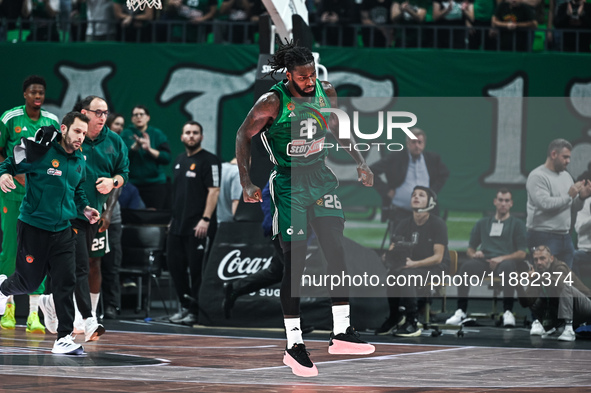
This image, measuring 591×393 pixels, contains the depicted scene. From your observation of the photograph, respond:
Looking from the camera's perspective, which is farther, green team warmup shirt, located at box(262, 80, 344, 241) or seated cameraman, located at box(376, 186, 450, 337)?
seated cameraman, located at box(376, 186, 450, 337)

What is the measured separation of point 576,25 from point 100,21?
745 centimetres

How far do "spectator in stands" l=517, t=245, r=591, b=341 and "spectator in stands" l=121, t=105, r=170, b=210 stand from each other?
501cm

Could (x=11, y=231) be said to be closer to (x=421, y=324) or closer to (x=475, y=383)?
(x=421, y=324)

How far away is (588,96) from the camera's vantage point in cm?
1327

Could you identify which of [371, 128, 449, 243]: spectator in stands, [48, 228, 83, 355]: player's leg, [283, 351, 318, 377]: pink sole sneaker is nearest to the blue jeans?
[371, 128, 449, 243]: spectator in stands

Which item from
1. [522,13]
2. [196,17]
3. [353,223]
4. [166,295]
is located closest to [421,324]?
A: [353,223]

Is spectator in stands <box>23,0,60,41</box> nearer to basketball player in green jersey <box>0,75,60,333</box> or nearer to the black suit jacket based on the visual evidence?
basketball player in green jersey <box>0,75,60,333</box>

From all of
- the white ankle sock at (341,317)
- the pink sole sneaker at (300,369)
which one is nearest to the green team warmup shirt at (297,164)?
the white ankle sock at (341,317)

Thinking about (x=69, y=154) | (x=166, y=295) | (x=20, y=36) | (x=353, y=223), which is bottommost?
(x=166, y=295)

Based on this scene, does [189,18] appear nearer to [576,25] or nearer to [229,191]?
[229,191]

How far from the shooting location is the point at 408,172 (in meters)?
11.2

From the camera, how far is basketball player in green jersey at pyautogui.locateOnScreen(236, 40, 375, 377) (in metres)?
5.89

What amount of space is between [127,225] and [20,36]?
14.9ft

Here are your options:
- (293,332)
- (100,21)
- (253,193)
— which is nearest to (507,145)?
(100,21)
